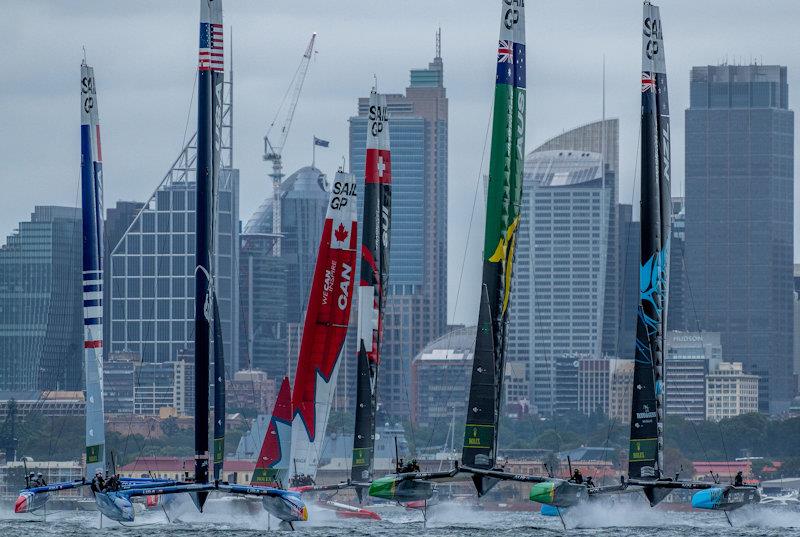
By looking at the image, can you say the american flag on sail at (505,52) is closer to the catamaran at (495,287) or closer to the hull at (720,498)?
the catamaran at (495,287)

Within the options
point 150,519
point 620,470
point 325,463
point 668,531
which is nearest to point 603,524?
point 668,531

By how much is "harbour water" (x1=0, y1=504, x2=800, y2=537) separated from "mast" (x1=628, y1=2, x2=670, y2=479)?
2.59m

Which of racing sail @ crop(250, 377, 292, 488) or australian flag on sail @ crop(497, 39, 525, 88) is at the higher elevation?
australian flag on sail @ crop(497, 39, 525, 88)

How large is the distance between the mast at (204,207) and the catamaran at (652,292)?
10.2m

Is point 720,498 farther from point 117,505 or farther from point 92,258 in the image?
point 92,258

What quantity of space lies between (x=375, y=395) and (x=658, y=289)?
37.2 ft

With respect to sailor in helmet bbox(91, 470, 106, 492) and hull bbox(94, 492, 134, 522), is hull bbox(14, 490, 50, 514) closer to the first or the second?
sailor in helmet bbox(91, 470, 106, 492)

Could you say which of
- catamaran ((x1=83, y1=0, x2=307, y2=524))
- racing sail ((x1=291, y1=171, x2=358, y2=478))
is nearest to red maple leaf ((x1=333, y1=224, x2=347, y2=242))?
racing sail ((x1=291, y1=171, x2=358, y2=478))

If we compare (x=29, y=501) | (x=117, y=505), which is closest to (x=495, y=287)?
(x=117, y=505)

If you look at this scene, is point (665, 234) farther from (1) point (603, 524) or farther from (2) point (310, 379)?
(2) point (310, 379)

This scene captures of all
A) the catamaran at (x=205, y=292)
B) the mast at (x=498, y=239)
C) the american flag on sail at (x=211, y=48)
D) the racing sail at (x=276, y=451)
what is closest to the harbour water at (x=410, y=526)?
the catamaran at (x=205, y=292)

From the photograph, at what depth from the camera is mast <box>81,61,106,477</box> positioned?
72062 millimetres

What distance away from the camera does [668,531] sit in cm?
7050

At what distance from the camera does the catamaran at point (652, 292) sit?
66.9 meters
